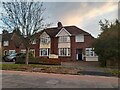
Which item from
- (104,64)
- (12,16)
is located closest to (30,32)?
(12,16)

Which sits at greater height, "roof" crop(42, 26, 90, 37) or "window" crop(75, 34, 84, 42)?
"roof" crop(42, 26, 90, 37)

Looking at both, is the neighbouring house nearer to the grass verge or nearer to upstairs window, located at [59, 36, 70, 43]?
upstairs window, located at [59, 36, 70, 43]

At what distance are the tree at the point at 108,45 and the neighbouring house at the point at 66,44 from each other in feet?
46.6

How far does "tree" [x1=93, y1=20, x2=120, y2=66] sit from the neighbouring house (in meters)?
14.2

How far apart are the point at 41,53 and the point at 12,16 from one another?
24605 mm

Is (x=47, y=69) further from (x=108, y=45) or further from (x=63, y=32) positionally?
(x=63, y=32)

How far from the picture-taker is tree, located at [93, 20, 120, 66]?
24.6 metres

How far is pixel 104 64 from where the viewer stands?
104ft

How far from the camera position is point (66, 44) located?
4866 cm

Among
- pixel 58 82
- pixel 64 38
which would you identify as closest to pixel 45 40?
pixel 64 38

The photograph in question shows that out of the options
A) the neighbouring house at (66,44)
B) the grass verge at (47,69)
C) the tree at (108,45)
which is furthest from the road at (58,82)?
the neighbouring house at (66,44)

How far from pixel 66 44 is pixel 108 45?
70.5 feet

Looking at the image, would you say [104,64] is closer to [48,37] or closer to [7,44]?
[48,37]

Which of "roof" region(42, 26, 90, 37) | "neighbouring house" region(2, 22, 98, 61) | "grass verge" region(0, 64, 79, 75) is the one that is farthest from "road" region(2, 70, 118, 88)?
"roof" region(42, 26, 90, 37)
